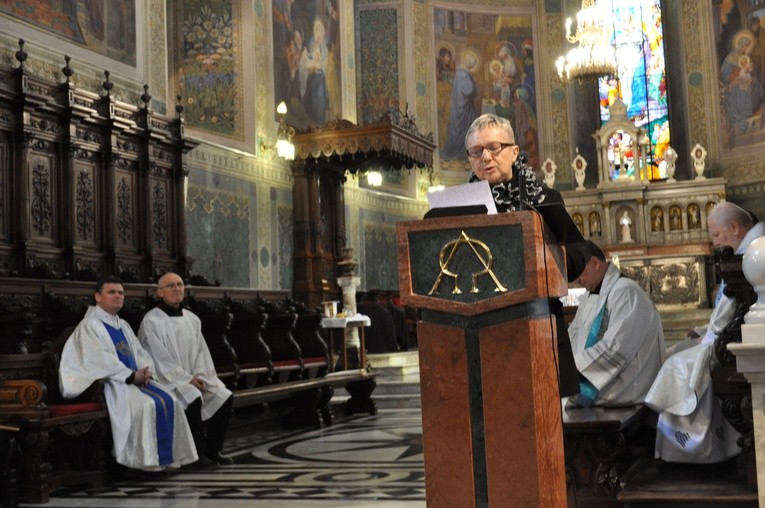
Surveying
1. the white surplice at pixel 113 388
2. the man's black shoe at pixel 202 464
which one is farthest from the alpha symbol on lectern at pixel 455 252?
the man's black shoe at pixel 202 464

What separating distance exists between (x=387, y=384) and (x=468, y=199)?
10.4 m

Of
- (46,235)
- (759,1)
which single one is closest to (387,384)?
(46,235)

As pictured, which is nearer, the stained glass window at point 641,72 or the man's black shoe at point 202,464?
the man's black shoe at point 202,464

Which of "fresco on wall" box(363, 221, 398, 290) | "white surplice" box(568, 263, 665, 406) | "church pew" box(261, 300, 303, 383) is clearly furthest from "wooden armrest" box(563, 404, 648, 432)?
"fresco on wall" box(363, 221, 398, 290)

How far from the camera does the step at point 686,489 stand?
433 centimetres

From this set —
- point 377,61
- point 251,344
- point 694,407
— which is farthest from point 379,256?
point 694,407

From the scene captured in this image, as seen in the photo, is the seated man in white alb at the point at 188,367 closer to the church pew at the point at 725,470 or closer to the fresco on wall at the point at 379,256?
the church pew at the point at 725,470

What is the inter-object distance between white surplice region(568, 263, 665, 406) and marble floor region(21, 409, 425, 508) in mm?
1312

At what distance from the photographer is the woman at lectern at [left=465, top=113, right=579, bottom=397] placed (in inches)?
133

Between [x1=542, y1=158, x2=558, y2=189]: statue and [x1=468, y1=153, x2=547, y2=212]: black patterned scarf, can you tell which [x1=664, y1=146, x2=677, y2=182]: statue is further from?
[x1=468, y1=153, x2=547, y2=212]: black patterned scarf

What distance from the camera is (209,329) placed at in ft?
31.6

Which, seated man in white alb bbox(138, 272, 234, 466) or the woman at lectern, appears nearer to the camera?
the woman at lectern

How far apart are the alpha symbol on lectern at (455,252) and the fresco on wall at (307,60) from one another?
1304 centimetres

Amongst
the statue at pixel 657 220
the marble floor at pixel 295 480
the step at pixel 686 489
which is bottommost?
the marble floor at pixel 295 480
